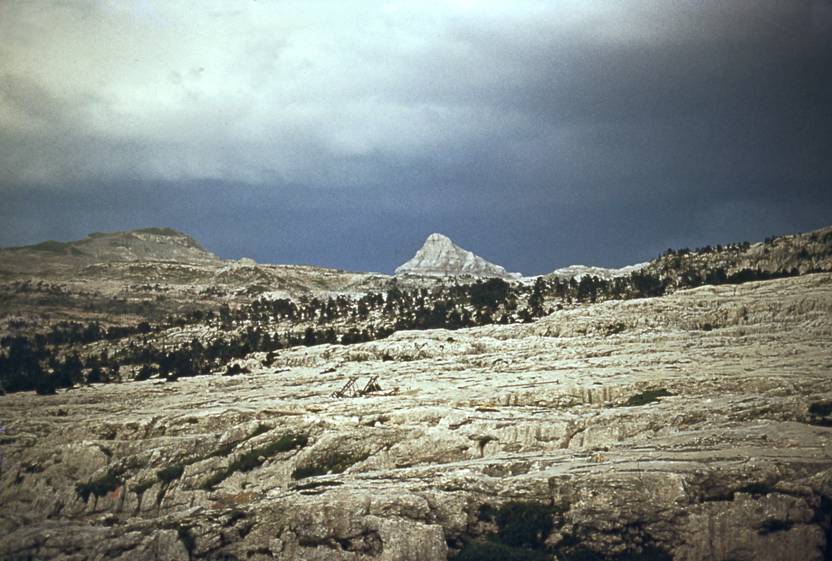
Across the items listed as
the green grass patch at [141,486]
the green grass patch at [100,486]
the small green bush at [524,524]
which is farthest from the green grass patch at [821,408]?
the green grass patch at [100,486]

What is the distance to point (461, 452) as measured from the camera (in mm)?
55312

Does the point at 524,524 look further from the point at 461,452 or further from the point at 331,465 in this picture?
the point at 331,465

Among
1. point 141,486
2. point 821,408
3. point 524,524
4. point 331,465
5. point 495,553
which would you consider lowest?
point 141,486

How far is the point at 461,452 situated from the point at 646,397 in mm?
17232

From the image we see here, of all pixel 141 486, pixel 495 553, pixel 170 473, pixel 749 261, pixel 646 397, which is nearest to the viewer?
pixel 495 553

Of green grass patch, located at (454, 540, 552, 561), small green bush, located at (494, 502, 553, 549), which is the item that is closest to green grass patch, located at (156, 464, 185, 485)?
green grass patch, located at (454, 540, 552, 561)

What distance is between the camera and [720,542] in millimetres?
38844

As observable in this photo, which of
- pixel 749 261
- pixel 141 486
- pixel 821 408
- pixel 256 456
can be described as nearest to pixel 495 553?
pixel 256 456

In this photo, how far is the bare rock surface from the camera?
1590 inches

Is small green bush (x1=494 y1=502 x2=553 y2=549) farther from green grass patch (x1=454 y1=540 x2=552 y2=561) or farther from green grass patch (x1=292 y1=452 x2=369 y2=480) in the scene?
green grass patch (x1=292 y1=452 x2=369 y2=480)

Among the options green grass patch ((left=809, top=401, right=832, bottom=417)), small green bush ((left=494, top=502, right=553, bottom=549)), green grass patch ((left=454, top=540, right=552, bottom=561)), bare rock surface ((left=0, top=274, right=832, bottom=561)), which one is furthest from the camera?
green grass patch ((left=809, top=401, right=832, bottom=417))

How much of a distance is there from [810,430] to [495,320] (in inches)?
3735

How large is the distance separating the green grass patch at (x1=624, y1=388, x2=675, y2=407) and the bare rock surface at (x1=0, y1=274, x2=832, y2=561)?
0.30 meters

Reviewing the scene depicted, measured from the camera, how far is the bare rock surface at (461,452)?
40375 mm
